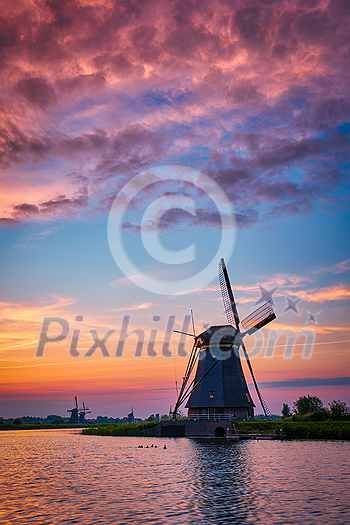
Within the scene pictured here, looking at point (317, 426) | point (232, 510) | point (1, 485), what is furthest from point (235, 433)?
point (232, 510)

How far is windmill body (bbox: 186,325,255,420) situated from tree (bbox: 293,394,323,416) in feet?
52.9

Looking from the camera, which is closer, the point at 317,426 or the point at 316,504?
the point at 316,504

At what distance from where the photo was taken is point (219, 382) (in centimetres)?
5559

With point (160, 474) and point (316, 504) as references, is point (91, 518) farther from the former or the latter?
point (160, 474)

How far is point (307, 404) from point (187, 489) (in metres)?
54.1

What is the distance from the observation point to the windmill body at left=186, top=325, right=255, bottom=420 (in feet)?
180

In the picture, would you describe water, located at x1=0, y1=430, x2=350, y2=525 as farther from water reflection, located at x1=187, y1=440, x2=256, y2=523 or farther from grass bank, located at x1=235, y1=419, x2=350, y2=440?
grass bank, located at x1=235, y1=419, x2=350, y2=440

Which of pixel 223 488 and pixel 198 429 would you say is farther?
pixel 198 429

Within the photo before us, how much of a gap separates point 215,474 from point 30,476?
1224 centimetres

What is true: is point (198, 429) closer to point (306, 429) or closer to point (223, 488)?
point (306, 429)

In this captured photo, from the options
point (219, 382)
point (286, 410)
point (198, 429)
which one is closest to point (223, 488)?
point (198, 429)

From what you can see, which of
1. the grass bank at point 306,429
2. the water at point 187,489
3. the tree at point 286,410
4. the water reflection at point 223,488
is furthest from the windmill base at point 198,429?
the tree at point 286,410

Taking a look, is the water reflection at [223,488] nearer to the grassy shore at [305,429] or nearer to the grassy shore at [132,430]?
the grassy shore at [305,429]

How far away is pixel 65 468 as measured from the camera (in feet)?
104
